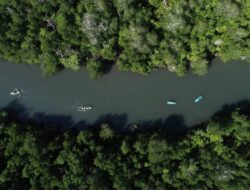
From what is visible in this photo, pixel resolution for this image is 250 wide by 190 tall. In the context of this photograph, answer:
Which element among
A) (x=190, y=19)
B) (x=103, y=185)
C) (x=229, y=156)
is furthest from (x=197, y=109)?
(x=103, y=185)

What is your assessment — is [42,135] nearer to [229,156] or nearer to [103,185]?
[103,185]

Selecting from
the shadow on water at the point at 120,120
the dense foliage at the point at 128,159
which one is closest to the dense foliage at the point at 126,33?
the shadow on water at the point at 120,120

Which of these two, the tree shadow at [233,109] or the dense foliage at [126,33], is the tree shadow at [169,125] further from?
the dense foliage at [126,33]

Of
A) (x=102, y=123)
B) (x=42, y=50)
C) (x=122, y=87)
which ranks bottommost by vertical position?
(x=102, y=123)

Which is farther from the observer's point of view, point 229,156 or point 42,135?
point 42,135

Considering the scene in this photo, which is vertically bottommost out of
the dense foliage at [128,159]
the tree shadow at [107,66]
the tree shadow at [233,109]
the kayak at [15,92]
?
the dense foliage at [128,159]

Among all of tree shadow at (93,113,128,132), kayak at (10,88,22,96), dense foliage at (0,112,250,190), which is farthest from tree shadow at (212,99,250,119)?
kayak at (10,88,22,96)
